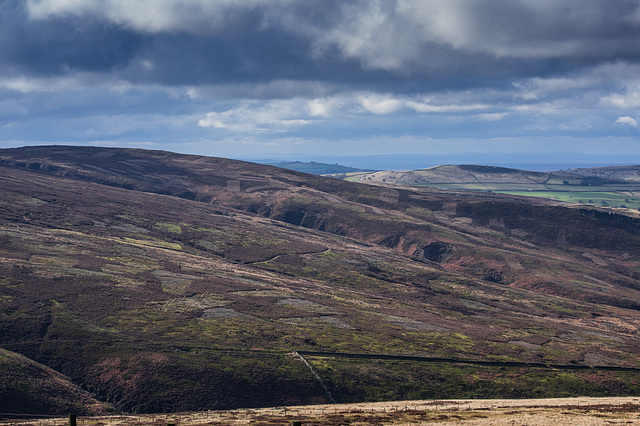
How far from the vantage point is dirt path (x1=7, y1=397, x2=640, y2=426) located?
53.5 meters

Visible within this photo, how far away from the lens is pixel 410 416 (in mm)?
58000

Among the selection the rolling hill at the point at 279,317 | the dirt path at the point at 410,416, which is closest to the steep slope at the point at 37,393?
the rolling hill at the point at 279,317

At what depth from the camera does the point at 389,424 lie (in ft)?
173

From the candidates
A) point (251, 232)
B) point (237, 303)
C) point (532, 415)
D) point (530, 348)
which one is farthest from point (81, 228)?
point (532, 415)

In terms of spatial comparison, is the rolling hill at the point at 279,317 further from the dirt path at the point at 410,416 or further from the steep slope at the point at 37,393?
the dirt path at the point at 410,416

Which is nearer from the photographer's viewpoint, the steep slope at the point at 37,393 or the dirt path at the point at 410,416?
the dirt path at the point at 410,416

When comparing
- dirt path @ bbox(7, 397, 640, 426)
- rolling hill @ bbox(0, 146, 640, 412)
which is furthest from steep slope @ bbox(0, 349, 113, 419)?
dirt path @ bbox(7, 397, 640, 426)

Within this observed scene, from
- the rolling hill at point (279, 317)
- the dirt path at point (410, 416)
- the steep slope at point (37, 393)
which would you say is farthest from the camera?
the rolling hill at point (279, 317)

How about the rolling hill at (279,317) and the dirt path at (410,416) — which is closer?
the dirt path at (410,416)

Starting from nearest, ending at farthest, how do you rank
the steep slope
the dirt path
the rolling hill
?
the dirt path
the steep slope
the rolling hill

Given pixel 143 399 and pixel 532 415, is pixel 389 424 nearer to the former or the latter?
pixel 532 415

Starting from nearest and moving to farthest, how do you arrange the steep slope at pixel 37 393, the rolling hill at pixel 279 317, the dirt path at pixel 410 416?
the dirt path at pixel 410 416, the steep slope at pixel 37 393, the rolling hill at pixel 279 317

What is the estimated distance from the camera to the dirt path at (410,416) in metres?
53.5

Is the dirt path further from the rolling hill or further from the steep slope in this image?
the rolling hill
